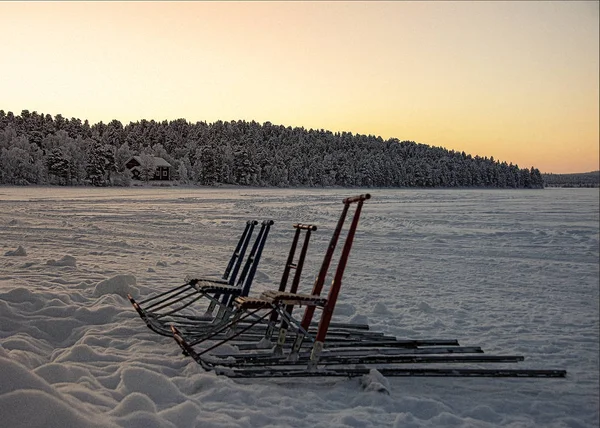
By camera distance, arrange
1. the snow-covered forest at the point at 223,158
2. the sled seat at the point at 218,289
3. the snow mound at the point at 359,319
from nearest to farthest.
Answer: the sled seat at the point at 218,289, the snow mound at the point at 359,319, the snow-covered forest at the point at 223,158

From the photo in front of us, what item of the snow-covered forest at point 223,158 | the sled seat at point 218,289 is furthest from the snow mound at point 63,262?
the snow-covered forest at point 223,158

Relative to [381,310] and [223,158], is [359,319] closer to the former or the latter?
[381,310]

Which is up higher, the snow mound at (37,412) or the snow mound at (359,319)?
the snow mound at (37,412)

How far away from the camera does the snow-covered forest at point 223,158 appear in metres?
79.2

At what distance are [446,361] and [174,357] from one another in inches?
97.8

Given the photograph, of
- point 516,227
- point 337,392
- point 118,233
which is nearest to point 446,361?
point 337,392

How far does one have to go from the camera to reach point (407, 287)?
9766 millimetres

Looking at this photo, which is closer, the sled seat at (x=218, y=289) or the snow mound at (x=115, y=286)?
the sled seat at (x=218, y=289)

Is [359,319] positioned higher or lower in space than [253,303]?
lower

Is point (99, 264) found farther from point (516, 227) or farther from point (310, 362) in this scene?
point (516, 227)

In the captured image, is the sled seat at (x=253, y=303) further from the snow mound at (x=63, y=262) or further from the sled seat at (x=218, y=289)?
the snow mound at (x=63, y=262)

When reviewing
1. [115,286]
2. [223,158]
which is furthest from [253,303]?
[223,158]

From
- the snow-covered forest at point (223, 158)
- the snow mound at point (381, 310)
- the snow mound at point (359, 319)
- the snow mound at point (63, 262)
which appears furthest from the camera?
the snow-covered forest at point (223, 158)

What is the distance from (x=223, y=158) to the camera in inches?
4190
